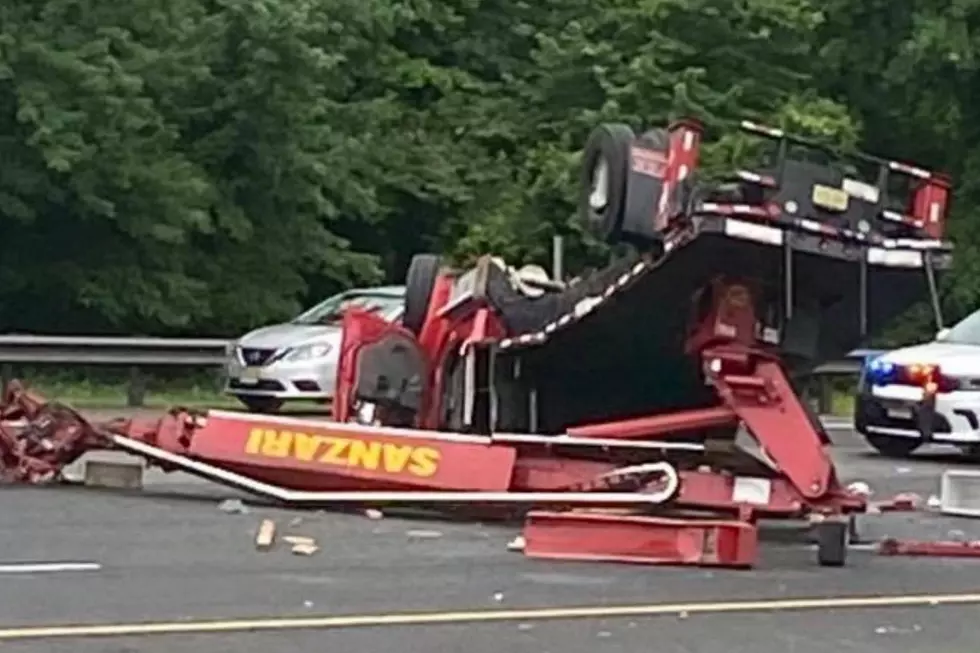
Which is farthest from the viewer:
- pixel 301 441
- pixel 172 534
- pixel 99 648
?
pixel 301 441

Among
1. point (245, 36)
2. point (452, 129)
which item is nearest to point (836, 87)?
point (452, 129)

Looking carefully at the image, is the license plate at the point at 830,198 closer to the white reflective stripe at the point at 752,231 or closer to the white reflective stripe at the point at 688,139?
the white reflective stripe at the point at 752,231

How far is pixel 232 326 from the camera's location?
3036 centimetres

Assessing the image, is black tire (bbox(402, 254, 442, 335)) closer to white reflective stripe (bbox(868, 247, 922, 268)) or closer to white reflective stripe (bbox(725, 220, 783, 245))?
white reflective stripe (bbox(725, 220, 783, 245))

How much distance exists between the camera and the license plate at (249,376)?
23484mm

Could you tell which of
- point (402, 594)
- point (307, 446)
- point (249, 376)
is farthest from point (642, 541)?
point (249, 376)

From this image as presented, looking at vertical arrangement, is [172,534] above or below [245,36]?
below

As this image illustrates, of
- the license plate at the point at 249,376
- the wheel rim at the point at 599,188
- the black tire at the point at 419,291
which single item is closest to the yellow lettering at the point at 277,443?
the black tire at the point at 419,291

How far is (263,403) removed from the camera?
2352 centimetres

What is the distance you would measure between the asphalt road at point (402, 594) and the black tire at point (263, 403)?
9290 millimetres

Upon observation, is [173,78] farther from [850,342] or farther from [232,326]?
[850,342]

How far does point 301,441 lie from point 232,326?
16.8 m

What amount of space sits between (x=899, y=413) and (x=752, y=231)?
24.9ft

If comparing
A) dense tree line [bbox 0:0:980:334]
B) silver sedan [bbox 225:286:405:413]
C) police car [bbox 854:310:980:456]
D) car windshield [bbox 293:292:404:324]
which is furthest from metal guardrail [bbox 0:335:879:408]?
police car [bbox 854:310:980:456]
